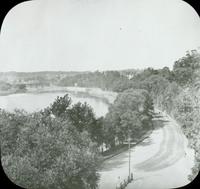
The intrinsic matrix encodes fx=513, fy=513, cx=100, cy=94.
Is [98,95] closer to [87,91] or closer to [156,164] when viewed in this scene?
[87,91]

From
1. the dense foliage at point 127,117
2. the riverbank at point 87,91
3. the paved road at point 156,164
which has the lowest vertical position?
the paved road at point 156,164

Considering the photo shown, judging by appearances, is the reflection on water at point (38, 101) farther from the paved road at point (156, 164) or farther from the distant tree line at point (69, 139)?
the paved road at point (156, 164)

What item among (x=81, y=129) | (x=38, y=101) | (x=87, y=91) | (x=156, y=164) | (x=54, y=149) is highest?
(x=87, y=91)

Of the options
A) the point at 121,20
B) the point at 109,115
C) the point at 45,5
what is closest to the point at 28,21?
the point at 45,5

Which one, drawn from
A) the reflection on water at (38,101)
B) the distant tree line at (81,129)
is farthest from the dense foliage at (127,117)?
the reflection on water at (38,101)

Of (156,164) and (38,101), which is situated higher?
(38,101)

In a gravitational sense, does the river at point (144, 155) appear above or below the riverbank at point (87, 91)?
below

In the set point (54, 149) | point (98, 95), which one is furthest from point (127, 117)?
point (54, 149)
